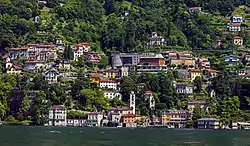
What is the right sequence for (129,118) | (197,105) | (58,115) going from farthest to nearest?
(197,105) → (129,118) → (58,115)

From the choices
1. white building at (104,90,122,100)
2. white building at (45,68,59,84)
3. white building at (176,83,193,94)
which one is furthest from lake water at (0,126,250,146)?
white building at (176,83,193,94)

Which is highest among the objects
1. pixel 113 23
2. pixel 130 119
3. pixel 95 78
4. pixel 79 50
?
pixel 113 23

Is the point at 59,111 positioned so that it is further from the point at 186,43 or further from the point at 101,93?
the point at 186,43

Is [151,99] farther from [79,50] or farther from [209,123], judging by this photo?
[79,50]

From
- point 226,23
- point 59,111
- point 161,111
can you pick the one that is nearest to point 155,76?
point 161,111

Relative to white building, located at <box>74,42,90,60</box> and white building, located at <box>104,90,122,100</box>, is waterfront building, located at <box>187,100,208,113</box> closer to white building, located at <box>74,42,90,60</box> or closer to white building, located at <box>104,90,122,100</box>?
white building, located at <box>104,90,122,100</box>

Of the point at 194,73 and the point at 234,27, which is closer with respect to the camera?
the point at 194,73

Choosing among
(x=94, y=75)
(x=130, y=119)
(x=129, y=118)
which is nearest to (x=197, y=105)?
(x=130, y=119)

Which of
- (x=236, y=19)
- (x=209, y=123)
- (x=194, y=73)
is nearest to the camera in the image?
(x=209, y=123)

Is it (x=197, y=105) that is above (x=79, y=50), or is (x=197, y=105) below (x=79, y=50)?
below
